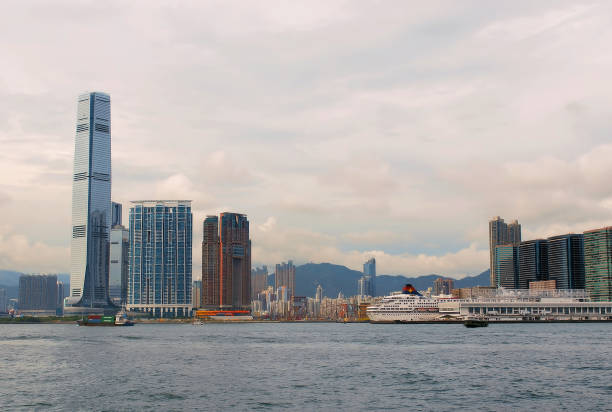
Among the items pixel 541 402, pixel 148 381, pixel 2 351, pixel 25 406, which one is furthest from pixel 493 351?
pixel 2 351

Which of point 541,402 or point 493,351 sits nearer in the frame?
point 541,402

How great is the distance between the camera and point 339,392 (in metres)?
69.2

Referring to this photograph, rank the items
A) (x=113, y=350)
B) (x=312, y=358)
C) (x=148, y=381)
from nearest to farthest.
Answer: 1. (x=148, y=381)
2. (x=312, y=358)
3. (x=113, y=350)

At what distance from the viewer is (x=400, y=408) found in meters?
60.1

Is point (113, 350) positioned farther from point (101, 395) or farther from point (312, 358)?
point (101, 395)

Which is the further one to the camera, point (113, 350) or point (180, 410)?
point (113, 350)

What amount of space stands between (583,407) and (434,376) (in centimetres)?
2433

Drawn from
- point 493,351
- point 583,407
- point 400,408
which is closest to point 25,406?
point 400,408

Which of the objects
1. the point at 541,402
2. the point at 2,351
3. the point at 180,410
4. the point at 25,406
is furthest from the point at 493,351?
the point at 2,351

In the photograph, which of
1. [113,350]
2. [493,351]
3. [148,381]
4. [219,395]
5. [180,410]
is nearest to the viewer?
[180,410]

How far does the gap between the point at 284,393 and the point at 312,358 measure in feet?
132

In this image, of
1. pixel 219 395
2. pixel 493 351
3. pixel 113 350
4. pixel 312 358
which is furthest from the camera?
pixel 113 350

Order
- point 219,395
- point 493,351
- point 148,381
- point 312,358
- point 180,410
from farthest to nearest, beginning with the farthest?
point 493,351 → point 312,358 → point 148,381 → point 219,395 → point 180,410

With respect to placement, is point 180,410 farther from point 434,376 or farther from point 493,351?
point 493,351
